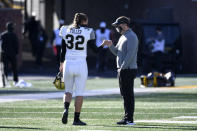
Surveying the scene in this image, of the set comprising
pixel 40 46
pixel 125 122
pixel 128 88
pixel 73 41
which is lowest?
pixel 40 46

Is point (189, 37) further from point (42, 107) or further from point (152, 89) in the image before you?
point (42, 107)

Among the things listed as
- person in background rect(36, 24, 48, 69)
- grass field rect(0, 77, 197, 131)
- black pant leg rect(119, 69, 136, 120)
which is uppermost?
black pant leg rect(119, 69, 136, 120)

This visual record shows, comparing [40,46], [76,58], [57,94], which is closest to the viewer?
[76,58]

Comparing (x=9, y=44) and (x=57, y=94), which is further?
(x=9, y=44)

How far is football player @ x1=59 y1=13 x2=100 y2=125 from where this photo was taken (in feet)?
48.1

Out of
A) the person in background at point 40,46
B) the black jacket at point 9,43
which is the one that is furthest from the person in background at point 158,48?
the black jacket at point 9,43

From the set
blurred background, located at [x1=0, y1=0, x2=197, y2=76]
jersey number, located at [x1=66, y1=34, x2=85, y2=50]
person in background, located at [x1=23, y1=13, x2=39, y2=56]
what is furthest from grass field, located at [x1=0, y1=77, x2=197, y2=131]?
person in background, located at [x1=23, y1=13, x2=39, y2=56]

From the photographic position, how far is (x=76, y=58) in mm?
14680

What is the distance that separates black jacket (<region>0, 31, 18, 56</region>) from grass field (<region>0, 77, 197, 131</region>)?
2548 mm

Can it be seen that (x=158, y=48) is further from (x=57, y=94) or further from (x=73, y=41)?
(x=73, y=41)

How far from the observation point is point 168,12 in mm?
36250

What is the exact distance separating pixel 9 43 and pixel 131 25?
9023 mm

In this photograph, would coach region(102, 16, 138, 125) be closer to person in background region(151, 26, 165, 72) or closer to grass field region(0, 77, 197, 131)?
grass field region(0, 77, 197, 131)

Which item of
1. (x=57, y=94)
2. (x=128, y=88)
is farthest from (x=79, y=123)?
(x=57, y=94)
